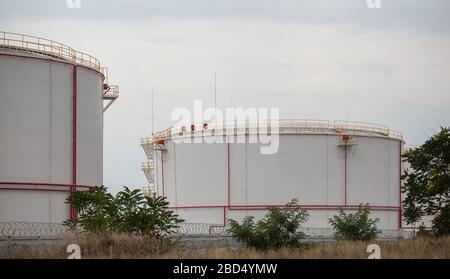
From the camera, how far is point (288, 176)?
49094 mm

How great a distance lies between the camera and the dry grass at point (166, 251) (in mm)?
19781

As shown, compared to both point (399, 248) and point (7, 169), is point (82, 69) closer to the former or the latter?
point (7, 169)

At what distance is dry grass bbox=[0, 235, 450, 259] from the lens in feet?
64.9

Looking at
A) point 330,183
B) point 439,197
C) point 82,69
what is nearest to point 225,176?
point 330,183

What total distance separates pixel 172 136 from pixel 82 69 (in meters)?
14.9

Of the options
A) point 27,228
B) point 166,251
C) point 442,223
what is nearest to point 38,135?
point 27,228

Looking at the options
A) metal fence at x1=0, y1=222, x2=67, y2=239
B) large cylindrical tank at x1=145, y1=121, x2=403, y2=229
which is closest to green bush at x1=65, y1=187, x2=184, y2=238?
metal fence at x1=0, y1=222, x2=67, y2=239

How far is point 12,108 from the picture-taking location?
35.3 m

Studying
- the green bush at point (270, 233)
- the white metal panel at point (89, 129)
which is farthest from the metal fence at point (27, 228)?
the green bush at point (270, 233)

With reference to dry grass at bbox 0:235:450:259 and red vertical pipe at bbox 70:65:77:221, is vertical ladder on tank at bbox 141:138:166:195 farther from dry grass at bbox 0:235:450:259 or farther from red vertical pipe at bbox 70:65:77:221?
dry grass at bbox 0:235:450:259

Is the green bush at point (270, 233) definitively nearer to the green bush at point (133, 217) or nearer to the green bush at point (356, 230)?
the green bush at point (133, 217)

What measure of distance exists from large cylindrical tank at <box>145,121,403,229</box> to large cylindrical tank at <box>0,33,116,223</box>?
12.2 m

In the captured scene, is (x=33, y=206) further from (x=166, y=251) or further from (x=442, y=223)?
(x=442, y=223)

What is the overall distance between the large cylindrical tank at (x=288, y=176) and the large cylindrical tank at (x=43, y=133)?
12.2 meters
